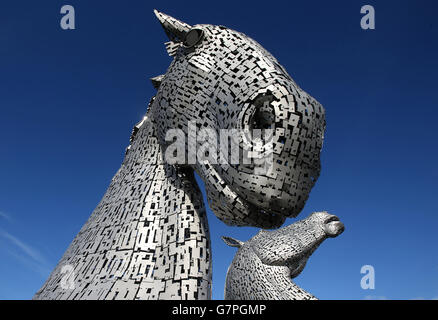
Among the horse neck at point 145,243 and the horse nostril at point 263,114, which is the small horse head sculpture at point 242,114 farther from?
the horse neck at point 145,243

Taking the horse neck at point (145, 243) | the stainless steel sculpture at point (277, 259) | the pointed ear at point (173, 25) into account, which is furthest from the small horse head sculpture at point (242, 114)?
the stainless steel sculpture at point (277, 259)

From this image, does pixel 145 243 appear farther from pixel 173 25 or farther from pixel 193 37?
pixel 173 25

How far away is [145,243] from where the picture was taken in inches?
83.1

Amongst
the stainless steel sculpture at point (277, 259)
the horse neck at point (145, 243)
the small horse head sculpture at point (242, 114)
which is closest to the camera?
the small horse head sculpture at point (242, 114)

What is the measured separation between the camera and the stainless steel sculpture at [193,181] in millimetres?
1848

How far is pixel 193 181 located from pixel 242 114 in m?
0.68

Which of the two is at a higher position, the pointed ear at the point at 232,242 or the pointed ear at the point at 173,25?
the pointed ear at the point at 173,25

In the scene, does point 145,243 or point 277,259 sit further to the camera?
point 277,259

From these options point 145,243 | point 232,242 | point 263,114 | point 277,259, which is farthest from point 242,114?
point 232,242

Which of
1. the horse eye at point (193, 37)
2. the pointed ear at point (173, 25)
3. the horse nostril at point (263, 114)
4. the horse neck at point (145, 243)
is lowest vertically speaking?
the horse neck at point (145, 243)

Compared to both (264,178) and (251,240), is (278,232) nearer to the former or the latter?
(251,240)
